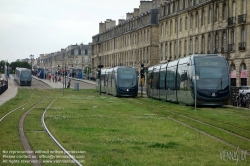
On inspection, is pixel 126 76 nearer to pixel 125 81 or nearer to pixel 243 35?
pixel 125 81

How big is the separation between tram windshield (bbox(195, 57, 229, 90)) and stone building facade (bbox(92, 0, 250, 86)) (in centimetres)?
2533

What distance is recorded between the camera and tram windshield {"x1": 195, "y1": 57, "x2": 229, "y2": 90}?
121ft

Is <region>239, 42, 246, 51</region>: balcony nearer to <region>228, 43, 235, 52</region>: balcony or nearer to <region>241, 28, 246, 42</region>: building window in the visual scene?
<region>241, 28, 246, 42</region>: building window

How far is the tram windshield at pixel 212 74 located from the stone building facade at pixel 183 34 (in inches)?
997

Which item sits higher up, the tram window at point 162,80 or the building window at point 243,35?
the building window at point 243,35

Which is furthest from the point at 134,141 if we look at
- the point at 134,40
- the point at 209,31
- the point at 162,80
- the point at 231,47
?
the point at 134,40

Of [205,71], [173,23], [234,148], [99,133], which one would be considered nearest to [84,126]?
[99,133]

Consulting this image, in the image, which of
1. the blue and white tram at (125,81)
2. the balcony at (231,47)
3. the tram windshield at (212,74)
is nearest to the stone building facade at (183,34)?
the balcony at (231,47)

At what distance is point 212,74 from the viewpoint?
3691 cm

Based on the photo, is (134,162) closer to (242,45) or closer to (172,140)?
(172,140)

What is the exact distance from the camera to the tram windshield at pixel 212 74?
121 ft

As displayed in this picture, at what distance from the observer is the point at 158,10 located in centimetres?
10469

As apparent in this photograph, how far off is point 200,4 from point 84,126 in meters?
55.9

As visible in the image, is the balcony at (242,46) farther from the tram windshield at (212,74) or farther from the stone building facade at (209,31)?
the tram windshield at (212,74)
